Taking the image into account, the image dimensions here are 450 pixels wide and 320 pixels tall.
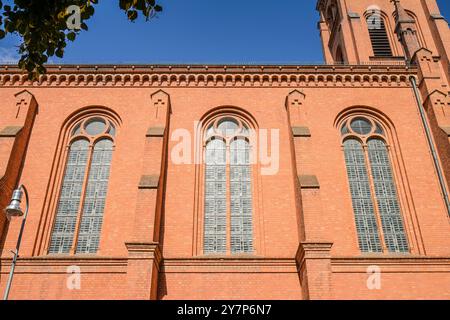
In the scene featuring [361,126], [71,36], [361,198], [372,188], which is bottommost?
[71,36]

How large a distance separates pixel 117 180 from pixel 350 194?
9424 millimetres

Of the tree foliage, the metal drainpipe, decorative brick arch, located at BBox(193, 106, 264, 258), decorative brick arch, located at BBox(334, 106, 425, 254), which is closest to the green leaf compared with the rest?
the tree foliage

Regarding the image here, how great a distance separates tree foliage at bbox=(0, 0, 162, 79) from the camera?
6543 mm

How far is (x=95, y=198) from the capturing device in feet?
52.7

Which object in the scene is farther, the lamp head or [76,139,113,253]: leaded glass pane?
[76,139,113,253]: leaded glass pane

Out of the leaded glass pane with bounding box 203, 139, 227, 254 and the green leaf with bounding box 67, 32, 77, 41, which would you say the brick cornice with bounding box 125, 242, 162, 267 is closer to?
the leaded glass pane with bounding box 203, 139, 227, 254

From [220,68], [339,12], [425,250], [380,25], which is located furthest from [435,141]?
[339,12]

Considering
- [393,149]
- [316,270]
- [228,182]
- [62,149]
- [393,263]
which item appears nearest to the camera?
[316,270]

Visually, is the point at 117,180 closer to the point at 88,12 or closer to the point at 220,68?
the point at 220,68

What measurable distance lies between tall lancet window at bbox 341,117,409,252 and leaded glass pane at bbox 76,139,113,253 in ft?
33.1

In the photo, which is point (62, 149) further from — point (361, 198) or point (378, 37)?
point (378, 37)

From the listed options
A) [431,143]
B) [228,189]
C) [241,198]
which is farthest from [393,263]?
[228,189]

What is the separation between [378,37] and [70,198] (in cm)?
2140

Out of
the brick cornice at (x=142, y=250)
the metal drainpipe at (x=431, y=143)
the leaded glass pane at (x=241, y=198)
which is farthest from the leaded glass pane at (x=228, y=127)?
the metal drainpipe at (x=431, y=143)
